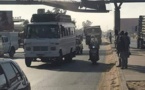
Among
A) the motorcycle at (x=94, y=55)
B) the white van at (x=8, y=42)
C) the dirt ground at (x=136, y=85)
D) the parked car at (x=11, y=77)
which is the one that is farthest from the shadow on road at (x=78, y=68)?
the parked car at (x=11, y=77)

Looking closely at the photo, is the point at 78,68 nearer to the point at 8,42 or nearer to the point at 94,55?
the point at 94,55

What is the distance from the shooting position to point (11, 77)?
26.3 feet

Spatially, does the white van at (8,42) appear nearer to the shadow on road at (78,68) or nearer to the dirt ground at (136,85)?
the shadow on road at (78,68)

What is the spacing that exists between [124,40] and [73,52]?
350 inches

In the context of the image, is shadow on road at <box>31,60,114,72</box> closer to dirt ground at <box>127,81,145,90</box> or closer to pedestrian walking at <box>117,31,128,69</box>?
pedestrian walking at <box>117,31,128,69</box>

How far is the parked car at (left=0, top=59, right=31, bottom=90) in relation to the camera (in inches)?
298

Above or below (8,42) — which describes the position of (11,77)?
above

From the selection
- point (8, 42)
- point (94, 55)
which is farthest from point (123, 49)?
point (8, 42)

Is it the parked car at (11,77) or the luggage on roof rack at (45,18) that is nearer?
the parked car at (11,77)

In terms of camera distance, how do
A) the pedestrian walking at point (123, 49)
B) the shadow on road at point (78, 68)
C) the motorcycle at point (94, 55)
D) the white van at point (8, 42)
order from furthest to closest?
the white van at point (8, 42) → the motorcycle at point (94, 55) → the shadow on road at point (78, 68) → the pedestrian walking at point (123, 49)

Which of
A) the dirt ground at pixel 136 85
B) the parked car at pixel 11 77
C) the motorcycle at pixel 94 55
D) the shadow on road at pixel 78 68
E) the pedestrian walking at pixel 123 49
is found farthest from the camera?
the motorcycle at pixel 94 55

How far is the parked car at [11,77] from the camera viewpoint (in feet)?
24.8

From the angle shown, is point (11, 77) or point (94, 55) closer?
point (11, 77)

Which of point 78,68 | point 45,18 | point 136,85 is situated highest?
point 45,18
